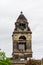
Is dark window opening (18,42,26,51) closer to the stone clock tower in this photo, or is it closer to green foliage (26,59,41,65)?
the stone clock tower

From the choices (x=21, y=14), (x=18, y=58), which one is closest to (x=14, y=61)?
(x=18, y=58)

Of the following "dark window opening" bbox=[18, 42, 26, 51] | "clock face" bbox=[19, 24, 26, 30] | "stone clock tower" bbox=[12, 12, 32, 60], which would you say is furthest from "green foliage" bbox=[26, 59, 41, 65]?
"clock face" bbox=[19, 24, 26, 30]

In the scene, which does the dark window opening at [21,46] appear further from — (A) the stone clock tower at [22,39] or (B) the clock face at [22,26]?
(B) the clock face at [22,26]

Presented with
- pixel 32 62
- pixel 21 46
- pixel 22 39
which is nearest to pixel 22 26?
pixel 22 39

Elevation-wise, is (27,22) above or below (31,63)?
above

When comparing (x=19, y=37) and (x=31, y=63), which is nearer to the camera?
(x=31, y=63)

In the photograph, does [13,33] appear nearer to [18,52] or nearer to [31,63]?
[18,52]

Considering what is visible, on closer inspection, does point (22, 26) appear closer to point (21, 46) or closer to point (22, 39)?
point (22, 39)

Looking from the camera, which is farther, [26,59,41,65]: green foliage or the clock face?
the clock face

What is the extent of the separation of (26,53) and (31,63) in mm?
7305

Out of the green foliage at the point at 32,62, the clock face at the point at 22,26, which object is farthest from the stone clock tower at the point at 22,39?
the green foliage at the point at 32,62

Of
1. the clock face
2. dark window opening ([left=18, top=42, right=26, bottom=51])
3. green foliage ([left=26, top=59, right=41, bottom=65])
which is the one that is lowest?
green foliage ([left=26, top=59, right=41, bottom=65])

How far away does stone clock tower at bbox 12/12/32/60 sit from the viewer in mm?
89688

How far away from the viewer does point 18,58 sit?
91.1 m
